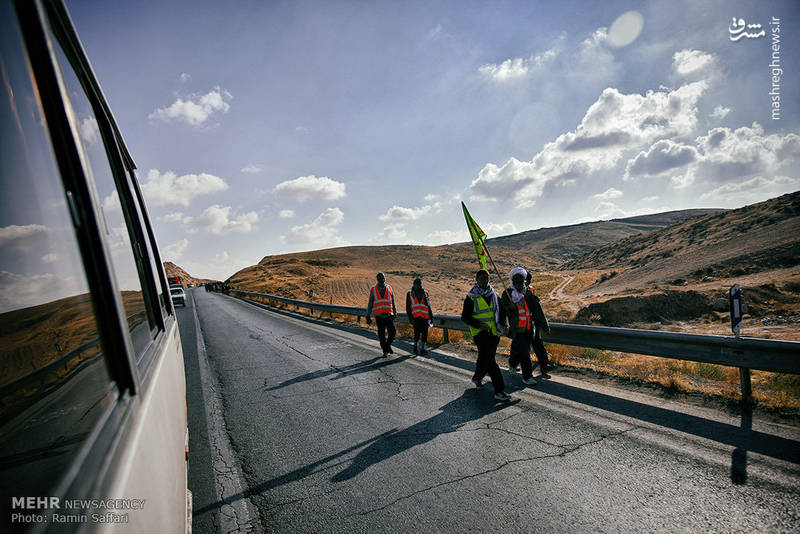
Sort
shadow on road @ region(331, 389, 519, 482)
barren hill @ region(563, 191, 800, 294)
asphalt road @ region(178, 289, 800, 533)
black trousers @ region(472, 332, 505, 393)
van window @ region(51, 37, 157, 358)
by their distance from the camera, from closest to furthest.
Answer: van window @ region(51, 37, 157, 358) → asphalt road @ region(178, 289, 800, 533) → shadow on road @ region(331, 389, 519, 482) → black trousers @ region(472, 332, 505, 393) → barren hill @ region(563, 191, 800, 294)

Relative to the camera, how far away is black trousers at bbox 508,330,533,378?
21.4ft

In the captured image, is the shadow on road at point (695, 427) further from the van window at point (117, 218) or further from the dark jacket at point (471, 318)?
the van window at point (117, 218)

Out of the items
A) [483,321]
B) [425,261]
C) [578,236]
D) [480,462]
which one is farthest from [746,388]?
[578,236]

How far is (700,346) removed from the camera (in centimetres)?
555

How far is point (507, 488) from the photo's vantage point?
3430 mm

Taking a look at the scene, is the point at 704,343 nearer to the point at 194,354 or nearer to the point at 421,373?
the point at 421,373

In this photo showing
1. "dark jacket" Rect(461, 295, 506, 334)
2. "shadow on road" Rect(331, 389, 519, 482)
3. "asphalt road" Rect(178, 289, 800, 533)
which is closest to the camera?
"asphalt road" Rect(178, 289, 800, 533)

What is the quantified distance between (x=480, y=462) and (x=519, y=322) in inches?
121

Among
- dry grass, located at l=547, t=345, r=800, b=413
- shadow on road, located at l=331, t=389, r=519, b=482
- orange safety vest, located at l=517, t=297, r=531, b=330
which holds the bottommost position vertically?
dry grass, located at l=547, t=345, r=800, b=413

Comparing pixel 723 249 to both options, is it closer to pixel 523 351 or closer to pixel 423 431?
pixel 523 351

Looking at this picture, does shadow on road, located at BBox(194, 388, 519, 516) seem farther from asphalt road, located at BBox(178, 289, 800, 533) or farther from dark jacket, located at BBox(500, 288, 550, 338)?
dark jacket, located at BBox(500, 288, 550, 338)

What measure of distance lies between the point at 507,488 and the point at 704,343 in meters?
3.91

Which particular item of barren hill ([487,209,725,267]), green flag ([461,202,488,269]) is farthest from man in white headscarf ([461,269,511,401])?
barren hill ([487,209,725,267])

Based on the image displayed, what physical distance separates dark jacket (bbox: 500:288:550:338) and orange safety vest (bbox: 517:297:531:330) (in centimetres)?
6
